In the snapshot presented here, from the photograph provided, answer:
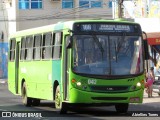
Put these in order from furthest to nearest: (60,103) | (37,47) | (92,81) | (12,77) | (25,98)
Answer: (12,77), (25,98), (37,47), (60,103), (92,81)

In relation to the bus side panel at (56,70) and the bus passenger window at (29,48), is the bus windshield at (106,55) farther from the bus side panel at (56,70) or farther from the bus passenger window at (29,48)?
the bus passenger window at (29,48)

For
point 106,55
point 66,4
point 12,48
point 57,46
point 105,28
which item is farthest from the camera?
point 66,4

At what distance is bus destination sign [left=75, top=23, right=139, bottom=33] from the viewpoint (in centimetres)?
1805

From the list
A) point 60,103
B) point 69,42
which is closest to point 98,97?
point 60,103

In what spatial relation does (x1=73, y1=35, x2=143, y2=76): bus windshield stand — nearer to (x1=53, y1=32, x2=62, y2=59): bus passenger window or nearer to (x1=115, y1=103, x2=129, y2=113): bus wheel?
(x1=53, y1=32, x2=62, y2=59): bus passenger window

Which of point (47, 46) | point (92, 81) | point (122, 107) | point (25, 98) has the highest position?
point (47, 46)

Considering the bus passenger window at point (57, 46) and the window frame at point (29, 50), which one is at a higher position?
the bus passenger window at point (57, 46)

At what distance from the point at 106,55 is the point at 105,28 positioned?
901mm

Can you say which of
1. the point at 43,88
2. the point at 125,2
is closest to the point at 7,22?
the point at 125,2

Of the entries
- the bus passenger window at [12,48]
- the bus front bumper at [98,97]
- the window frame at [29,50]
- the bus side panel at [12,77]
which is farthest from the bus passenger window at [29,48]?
the bus front bumper at [98,97]

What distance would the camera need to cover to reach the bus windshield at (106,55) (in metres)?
17.7

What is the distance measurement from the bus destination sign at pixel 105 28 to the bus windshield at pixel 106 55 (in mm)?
204

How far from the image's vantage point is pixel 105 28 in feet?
59.7

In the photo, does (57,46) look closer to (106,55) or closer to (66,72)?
(66,72)
